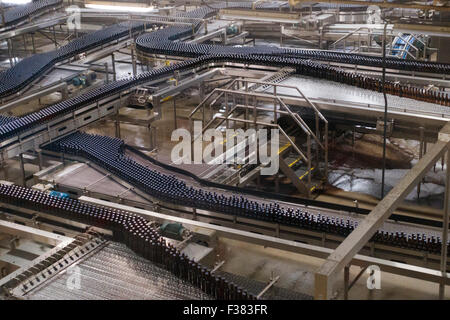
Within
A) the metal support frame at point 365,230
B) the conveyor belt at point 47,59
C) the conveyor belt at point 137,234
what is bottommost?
the conveyor belt at point 137,234

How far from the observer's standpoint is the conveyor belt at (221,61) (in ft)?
47.2

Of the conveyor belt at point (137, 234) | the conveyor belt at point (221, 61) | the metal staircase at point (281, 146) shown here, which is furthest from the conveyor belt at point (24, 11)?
the conveyor belt at point (137, 234)

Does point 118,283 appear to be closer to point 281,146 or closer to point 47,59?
Result: point 281,146

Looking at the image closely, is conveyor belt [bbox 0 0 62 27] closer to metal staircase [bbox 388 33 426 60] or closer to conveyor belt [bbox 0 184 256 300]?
metal staircase [bbox 388 33 426 60]

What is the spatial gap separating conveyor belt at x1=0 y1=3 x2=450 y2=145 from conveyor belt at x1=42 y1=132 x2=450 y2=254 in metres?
0.79

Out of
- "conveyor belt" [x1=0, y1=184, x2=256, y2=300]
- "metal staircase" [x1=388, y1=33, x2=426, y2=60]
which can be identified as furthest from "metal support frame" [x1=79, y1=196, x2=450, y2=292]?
"metal staircase" [x1=388, y1=33, x2=426, y2=60]

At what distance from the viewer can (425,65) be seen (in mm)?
16375

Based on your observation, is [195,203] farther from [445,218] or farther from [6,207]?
[445,218]

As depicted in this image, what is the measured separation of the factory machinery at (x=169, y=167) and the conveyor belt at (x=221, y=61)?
0.9 inches

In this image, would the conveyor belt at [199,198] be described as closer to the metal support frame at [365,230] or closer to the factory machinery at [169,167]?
the factory machinery at [169,167]

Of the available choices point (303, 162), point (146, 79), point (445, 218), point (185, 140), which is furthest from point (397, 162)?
point (445, 218)

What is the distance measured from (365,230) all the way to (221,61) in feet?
40.1

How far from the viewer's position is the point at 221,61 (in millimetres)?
17641

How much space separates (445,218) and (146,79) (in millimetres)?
10410
